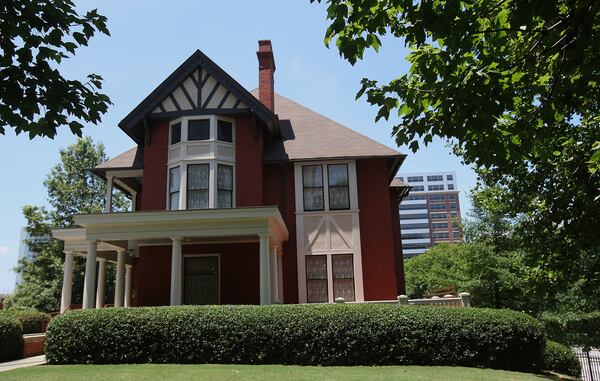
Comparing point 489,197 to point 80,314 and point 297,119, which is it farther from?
point 80,314

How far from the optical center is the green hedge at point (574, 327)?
28.5 m

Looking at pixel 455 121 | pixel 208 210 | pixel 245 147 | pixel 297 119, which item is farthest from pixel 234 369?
pixel 297 119

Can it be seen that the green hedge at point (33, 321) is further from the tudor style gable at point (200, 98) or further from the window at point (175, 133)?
the tudor style gable at point (200, 98)

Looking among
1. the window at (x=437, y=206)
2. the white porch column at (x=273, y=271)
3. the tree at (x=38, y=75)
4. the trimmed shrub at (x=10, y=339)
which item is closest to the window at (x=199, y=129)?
the white porch column at (x=273, y=271)

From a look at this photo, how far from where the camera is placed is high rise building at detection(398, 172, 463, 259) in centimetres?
17538

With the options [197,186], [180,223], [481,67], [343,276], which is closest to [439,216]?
[343,276]

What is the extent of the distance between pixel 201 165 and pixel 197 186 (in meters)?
0.88

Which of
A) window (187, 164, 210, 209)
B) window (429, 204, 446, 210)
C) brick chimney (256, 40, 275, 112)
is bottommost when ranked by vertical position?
window (187, 164, 210, 209)

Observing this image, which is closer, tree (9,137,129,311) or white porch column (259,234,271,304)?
white porch column (259,234,271,304)

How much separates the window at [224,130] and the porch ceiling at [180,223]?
16.5 ft

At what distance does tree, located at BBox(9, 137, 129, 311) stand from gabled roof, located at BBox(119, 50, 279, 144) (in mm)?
20583

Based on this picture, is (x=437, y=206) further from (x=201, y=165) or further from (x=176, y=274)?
(x=176, y=274)

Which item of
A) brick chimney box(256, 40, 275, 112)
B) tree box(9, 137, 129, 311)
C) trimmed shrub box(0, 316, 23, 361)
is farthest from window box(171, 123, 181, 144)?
tree box(9, 137, 129, 311)

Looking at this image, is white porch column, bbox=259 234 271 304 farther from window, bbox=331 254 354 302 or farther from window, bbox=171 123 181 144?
window, bbox=171 123 181 144
